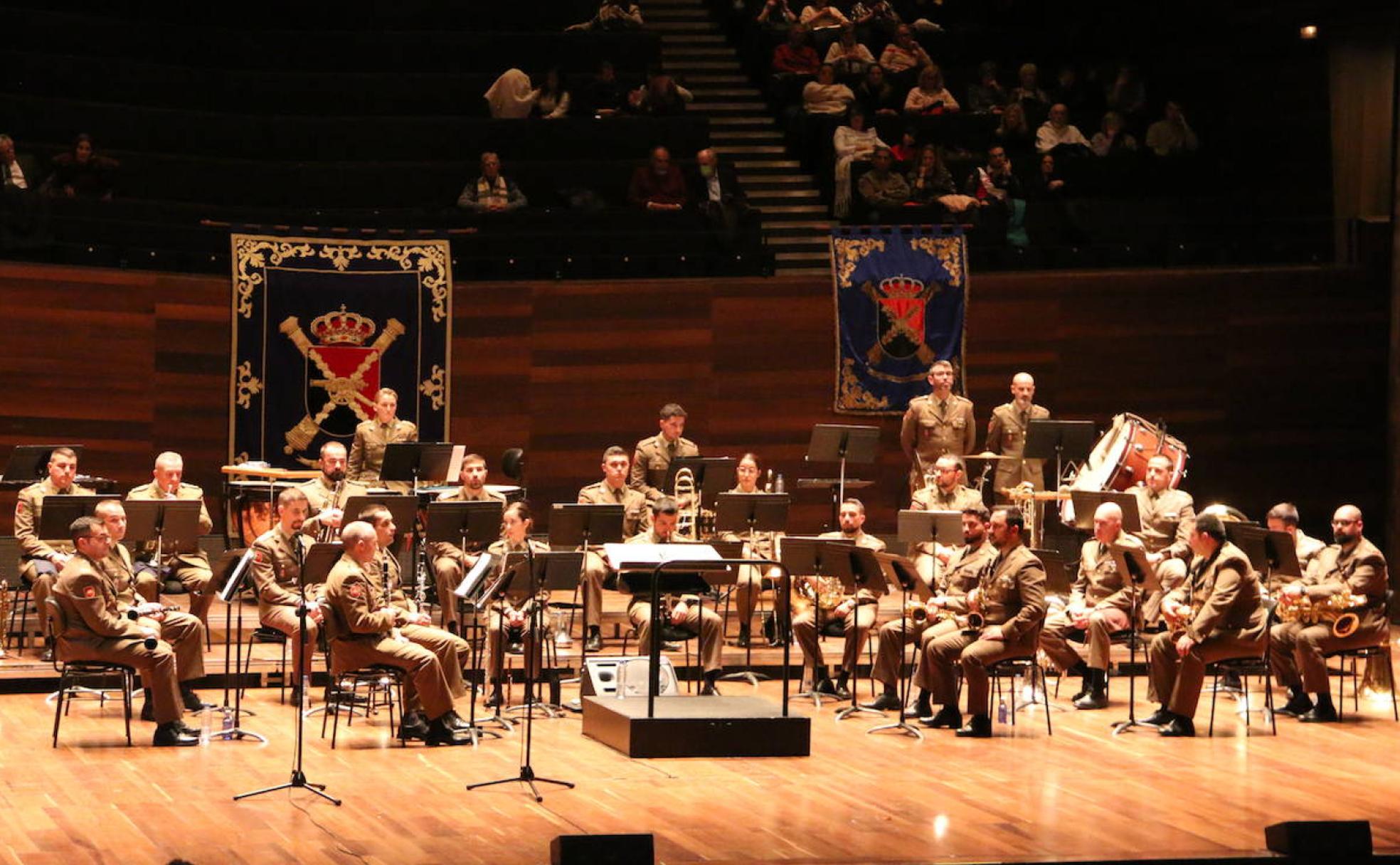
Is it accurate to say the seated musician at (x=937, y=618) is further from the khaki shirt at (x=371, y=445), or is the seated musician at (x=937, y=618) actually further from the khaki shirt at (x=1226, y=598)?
the khaki shirt at (x=371, y=445)

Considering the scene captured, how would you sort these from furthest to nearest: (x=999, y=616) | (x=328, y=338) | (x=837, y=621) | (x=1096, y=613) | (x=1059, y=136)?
(x=1059, y=136)
(x=328, y=338)
(x=837, y=621)
(x=1096, y=613)
(x=999, y=616)

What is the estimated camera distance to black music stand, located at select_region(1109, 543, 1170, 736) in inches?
441

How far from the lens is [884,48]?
59.9 ft

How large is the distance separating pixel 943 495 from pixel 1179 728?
2.78 metres

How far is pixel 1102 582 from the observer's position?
479 inches

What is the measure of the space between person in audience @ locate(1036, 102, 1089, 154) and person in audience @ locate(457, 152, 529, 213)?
15.5 feet

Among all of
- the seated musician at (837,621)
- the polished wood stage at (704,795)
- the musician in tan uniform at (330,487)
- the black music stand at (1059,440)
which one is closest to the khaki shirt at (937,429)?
the black music stand at (1059,440)

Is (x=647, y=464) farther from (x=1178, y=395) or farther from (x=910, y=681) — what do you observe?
(x=1178, y=395)

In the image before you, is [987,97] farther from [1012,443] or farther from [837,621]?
[837,621]

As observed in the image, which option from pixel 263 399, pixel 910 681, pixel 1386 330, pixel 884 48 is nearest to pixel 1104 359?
pixel 1386 330

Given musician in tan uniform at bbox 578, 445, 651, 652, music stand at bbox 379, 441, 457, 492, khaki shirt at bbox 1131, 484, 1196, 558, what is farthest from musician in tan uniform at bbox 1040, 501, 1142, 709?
music stand at bbox 379, 441, 457, 492

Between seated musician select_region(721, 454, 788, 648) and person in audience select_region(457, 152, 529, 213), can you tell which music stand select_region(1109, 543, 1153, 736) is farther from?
person in audience select_region(457, 152, 529, 213)

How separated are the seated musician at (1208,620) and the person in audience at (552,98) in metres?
7.79

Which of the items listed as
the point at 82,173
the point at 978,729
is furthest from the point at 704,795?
the point at 82,173
